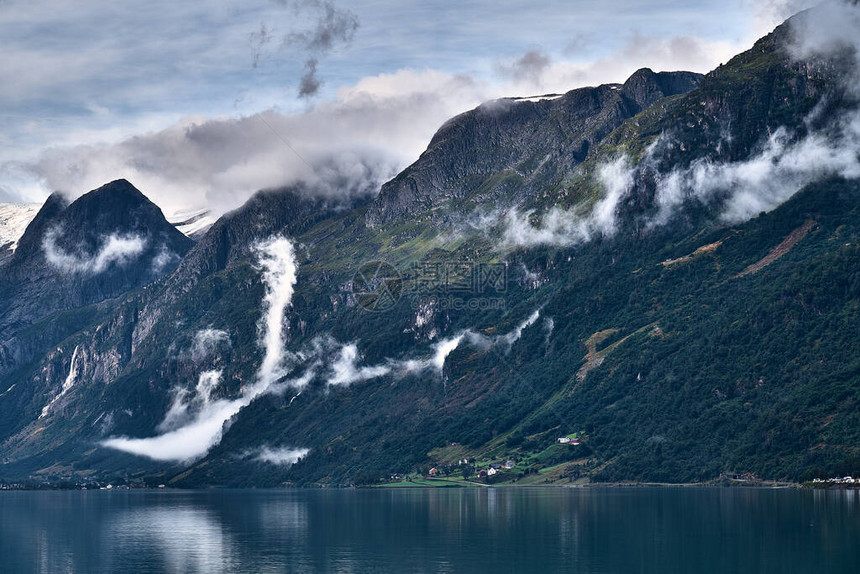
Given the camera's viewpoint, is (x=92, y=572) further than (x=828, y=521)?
No

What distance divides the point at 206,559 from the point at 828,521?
108 meters

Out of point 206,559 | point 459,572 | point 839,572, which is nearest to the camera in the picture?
point 839,572

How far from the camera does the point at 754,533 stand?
18288 cm

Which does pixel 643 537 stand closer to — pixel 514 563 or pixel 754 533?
pixel 754 533

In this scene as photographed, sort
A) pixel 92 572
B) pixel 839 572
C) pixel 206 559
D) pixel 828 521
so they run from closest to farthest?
pixel 839 572 < pixel 92 572 < pixel 206 559 < pixel 828 521

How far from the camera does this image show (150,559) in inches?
7175

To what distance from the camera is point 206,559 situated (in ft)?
589

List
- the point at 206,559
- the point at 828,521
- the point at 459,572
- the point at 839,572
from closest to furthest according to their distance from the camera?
the point at 839,572 → the point at 459,572 → the point at 206,559 → the point at 828,521

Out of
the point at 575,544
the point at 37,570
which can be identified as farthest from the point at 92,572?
the point at 575,544

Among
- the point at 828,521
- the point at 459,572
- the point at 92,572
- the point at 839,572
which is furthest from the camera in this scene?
the point at 828,521

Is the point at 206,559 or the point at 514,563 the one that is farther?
the point at 206,559

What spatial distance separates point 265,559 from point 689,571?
68.7m

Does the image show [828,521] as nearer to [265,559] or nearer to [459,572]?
[459,572]

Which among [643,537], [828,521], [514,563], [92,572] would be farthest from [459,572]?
[828,521]
